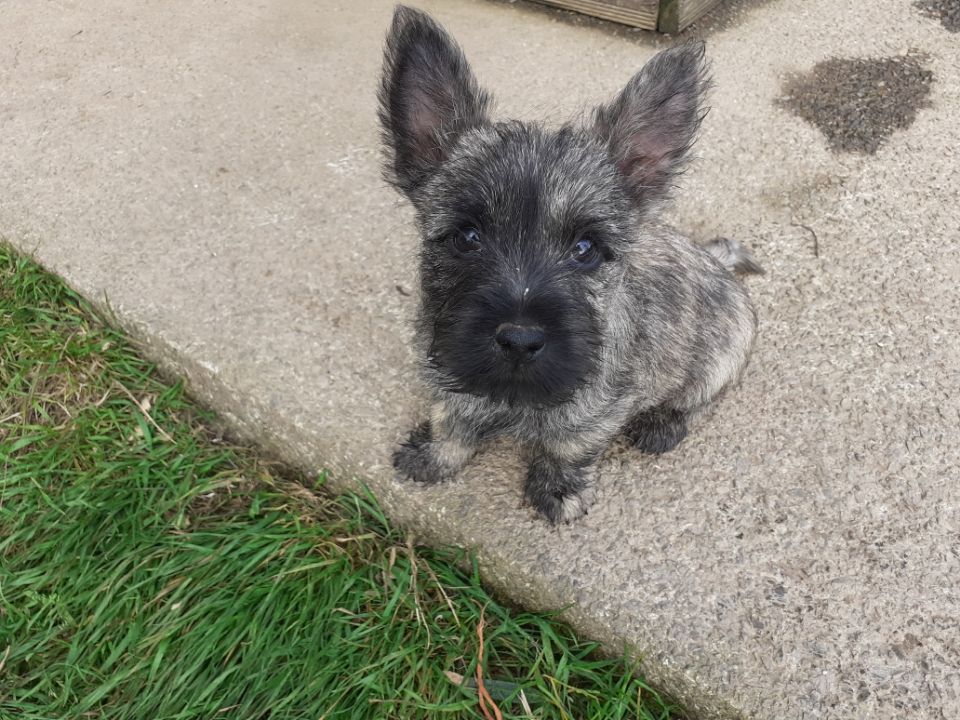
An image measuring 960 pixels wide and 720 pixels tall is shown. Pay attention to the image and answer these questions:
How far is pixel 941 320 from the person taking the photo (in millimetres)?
3186

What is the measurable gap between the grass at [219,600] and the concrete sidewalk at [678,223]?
17cm

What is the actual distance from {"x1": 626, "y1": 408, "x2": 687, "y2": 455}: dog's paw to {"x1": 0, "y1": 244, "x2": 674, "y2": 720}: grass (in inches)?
30.2

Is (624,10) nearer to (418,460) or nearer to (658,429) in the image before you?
(658,429)

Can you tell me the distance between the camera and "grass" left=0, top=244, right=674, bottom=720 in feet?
8.15

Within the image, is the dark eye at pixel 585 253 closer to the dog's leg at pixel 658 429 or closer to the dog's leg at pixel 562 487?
the dog's leg at pixel 562 487

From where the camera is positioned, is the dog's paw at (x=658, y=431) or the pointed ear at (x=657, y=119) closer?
the pointed ear at (x=657, y=119)

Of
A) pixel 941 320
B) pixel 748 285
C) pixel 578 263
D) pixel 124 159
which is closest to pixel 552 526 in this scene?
pixel 578 263

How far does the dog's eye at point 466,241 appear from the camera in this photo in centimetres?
225

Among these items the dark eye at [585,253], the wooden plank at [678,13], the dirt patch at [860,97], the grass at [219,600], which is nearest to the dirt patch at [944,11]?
the dirt patch at [860,97]

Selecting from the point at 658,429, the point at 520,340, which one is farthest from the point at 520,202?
the point at 658,429

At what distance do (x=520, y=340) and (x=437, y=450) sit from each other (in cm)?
91

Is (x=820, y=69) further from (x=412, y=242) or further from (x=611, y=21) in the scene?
(x=412, y=242)

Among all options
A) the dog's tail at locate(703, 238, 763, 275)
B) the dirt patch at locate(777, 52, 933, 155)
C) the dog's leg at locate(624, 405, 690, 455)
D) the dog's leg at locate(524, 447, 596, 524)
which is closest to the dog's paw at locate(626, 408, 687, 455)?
the dog's leg at locate(624, 405, 690, 455)

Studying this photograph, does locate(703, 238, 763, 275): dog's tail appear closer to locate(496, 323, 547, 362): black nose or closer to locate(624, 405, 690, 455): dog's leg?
locate(624, 405, 690, 455): dog's leg
